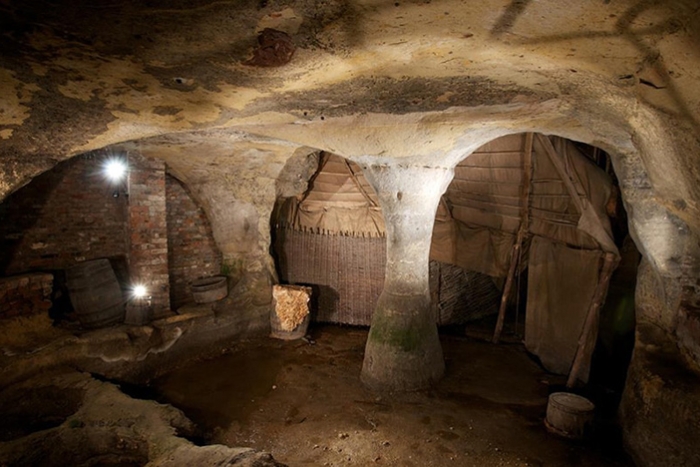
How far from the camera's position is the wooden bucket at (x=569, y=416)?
13.7ft

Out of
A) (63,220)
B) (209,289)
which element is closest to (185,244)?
(209,289)

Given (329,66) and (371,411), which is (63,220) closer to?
(371,411)

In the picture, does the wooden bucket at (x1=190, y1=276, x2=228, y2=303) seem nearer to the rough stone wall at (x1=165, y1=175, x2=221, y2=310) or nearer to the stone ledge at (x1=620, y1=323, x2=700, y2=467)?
the rough stone wall at (x1=165, y1=175, x2=221, y2=310)

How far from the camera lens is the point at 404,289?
209 inches

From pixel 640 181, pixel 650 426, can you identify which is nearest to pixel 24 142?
pixel 640 181

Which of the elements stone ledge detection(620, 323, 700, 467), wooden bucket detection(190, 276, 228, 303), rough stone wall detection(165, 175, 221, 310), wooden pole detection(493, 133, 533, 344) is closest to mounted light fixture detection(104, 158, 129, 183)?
rough stone wall detection(165, 175, 221, 310)

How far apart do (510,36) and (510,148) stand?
4218 millimetres

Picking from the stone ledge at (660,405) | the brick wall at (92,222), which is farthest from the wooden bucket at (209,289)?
the stone ledge at (660,405)

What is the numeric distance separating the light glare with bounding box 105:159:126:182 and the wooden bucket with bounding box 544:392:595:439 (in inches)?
258

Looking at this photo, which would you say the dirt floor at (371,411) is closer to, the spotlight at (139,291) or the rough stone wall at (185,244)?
the spotlight at (139,291)

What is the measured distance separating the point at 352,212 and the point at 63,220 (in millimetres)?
4642

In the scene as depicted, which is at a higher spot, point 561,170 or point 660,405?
point 561,170

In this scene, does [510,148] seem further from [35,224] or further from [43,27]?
[35,224]

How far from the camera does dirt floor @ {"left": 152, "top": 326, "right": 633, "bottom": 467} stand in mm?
4082
